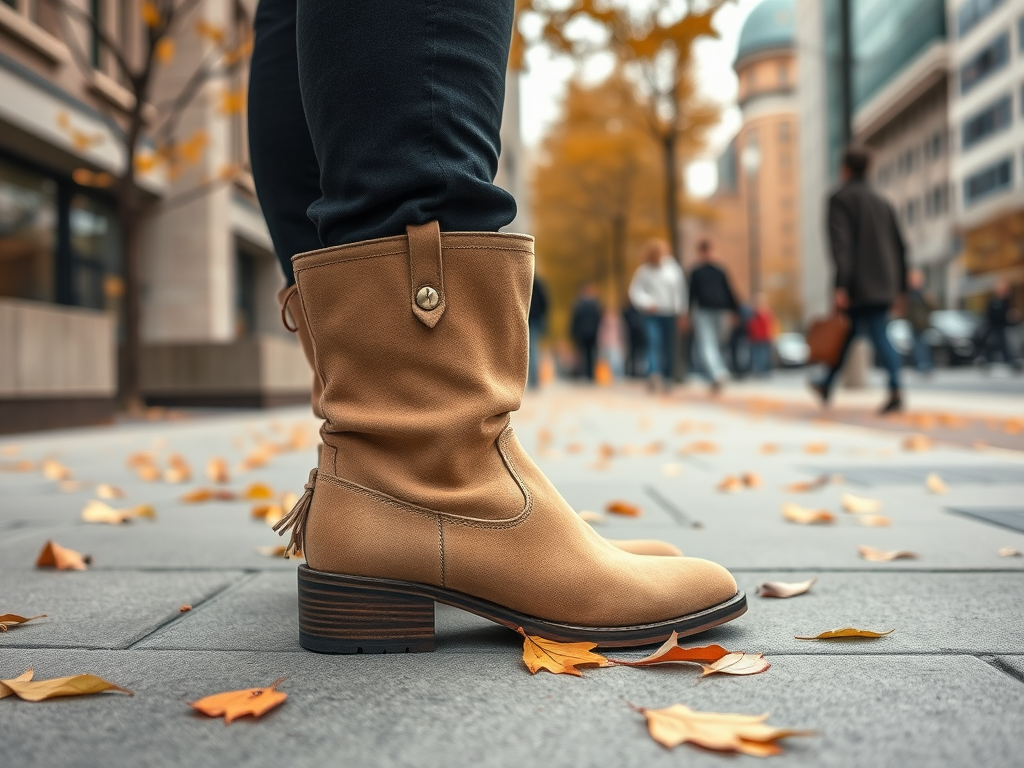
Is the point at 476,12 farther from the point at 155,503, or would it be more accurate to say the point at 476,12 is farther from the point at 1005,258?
the point at 1005,258

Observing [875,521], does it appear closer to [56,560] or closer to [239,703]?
[239,703]

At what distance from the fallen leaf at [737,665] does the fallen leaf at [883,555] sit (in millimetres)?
871

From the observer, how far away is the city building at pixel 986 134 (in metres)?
34.8

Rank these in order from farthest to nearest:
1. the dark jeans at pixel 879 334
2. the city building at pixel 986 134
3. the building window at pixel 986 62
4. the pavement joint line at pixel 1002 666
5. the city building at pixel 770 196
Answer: the city building at pixel 770 196
the building window at pixel 986 62
the city building at pixel 986 134
the dark jeans at pixel 879 334
the pavement joint line at pixel 1002 666

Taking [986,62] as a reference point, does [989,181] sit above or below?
below

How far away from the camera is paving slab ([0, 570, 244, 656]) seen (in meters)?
1.41

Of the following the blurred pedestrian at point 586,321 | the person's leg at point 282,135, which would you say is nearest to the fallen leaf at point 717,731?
the person's leg at point 282,135

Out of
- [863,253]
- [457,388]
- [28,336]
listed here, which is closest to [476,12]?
[457,388]

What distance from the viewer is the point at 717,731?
0.98 meters

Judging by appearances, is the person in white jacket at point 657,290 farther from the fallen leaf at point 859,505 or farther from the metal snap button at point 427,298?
the metal snap button at point 427,298

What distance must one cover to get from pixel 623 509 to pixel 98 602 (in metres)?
1.51

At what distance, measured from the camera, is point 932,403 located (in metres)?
8.43

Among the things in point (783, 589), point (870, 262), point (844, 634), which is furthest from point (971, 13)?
point (844, 634)

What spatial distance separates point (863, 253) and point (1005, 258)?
30136 mm
